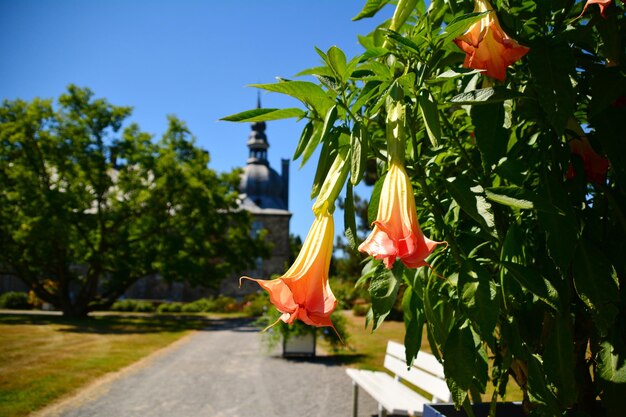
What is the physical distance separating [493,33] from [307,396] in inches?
223

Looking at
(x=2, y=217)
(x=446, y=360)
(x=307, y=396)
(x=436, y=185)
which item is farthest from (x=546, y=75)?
(x=2, y=217)

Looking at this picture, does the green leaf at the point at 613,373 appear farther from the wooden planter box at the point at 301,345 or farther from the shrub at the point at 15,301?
the shrub at the point at 15,301

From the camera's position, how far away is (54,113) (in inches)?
658

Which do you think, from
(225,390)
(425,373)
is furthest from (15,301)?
(425,373)

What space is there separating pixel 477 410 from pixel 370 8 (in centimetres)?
122

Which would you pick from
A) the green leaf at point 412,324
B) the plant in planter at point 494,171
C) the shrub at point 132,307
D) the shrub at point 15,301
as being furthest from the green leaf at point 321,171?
the shrub at point 15,301

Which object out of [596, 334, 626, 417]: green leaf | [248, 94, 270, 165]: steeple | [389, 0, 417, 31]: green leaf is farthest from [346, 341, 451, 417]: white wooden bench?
[248, 94, 270, 165]: steeple

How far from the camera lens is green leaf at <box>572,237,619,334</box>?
0.86m

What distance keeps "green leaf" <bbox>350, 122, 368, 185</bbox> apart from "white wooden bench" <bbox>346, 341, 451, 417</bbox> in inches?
107

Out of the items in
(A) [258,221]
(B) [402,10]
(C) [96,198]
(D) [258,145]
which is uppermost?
(D) [258,145]

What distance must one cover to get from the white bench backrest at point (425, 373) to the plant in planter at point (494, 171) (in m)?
2.32

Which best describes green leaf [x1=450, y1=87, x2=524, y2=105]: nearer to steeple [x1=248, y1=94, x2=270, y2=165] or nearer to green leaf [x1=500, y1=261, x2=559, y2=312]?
green leaf [x1=500, y1=261, x2=559, y2=312]

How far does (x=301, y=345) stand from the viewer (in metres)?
8.83

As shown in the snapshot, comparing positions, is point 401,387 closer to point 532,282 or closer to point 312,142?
point 532,282
